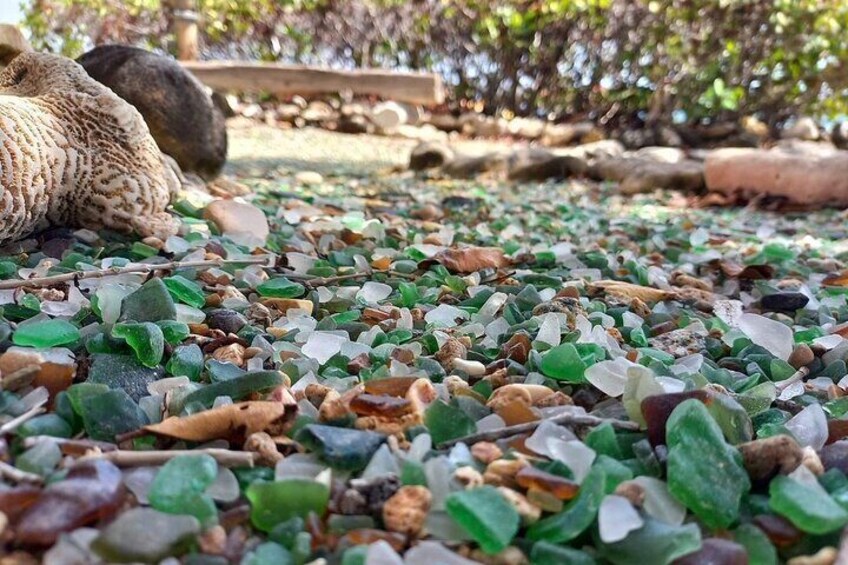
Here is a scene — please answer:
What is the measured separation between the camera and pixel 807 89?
748 centimetres

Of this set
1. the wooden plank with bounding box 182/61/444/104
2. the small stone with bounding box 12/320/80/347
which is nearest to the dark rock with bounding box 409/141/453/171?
the wooden plank with bounding box 182/61/444/104

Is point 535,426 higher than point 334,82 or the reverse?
the reverse

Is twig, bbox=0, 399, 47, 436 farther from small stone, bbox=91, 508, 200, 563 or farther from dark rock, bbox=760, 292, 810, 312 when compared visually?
dark rock, bbox=760, 292, 810, 312

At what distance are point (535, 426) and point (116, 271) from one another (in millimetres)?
940

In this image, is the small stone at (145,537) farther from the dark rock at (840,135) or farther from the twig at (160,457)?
the dark rock at (840,135)

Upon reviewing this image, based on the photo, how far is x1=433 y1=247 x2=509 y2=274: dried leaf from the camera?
1964mm

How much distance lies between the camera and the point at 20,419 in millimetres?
898

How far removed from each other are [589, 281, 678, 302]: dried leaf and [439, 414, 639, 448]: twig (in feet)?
2.77

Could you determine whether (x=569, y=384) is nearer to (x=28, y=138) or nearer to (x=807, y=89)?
(x=28, y=138)

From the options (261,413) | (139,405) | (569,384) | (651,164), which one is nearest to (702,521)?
(569,384)

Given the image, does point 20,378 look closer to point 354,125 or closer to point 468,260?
point 468,260

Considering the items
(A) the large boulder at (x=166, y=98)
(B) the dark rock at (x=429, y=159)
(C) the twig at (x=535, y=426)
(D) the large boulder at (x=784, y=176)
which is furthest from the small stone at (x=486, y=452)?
(B) the dark rock at (x=429, y=159)

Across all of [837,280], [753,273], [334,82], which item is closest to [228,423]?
[753,273]

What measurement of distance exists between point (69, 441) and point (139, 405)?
0.48ft
